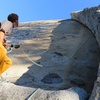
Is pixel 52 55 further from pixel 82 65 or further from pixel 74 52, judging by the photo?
pixel 82 65

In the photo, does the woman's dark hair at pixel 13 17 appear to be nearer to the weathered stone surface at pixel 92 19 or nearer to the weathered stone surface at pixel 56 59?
the weathered stone surface at pixel 56 59

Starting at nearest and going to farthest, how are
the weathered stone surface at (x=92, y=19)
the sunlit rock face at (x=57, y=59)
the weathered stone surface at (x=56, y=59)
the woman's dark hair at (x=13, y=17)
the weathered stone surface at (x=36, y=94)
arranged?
the weathered stone surface at (x=92, y=19), the weathered stone surface at (x=36, y=94), the woman's dark hair at (x=13, y=17), the sunlit rock face at (x=57, y=59), the weathered stone surface at (x=56, y=59)

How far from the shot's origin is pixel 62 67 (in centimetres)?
756

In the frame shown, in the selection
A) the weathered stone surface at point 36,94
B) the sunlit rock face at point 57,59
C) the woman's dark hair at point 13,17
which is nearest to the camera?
the weathered stone surface at point 36,94

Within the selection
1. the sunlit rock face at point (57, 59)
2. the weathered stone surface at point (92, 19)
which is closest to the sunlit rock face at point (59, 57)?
the sunlit rock face at point (57, 59)

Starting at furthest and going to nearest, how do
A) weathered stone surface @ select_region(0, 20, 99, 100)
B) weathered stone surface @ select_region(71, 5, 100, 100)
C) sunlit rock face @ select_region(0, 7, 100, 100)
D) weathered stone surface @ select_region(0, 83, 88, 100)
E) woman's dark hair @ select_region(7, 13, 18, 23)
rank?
weathered stone surface @ select_region(0, 20, 99, 100) → sunlit rock face @ select_region(0, 7, 100, 100) → woman's dark hair @ select_region(7, 13, 18, 23) → weathered stone surface @ select_region(0, 83, 88, 100) → weathered stone surface @ select_region(71, 5, 100, 100)

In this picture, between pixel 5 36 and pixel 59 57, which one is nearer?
pixel 5 36

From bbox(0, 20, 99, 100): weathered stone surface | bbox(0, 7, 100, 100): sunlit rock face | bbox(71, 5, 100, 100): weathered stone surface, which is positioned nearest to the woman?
bbox(0, 7, 100, 100): sunlit rock face

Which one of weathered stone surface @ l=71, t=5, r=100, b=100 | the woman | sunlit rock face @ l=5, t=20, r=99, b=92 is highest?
the woman

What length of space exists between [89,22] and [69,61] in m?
2.89

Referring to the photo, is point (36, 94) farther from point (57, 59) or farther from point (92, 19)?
point (92, 19)

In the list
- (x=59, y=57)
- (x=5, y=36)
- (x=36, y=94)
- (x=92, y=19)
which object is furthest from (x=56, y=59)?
(x=36, y=94)

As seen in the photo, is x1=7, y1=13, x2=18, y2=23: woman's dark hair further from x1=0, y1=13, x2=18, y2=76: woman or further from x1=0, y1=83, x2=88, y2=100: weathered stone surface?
x1=0, y1=83, x2=88, y2=100: weathered stone surface

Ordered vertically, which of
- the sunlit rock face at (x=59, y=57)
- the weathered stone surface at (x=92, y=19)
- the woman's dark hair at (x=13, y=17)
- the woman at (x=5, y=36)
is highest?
the woman's dark hair at (x=13, y=17)
